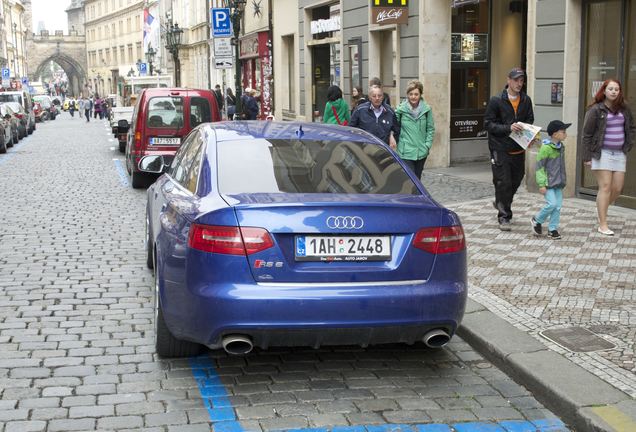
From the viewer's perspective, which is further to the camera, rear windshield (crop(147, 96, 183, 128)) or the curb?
rear windshield (crop(147, 96, 183, 128))

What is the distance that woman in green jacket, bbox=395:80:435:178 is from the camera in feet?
34.5

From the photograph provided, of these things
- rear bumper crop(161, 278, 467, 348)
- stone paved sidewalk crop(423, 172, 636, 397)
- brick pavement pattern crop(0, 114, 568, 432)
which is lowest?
brick pavement pattern crop(0, 114, 568, 432)

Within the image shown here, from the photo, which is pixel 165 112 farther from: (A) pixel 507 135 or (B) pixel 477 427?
(B) pixel 477 427

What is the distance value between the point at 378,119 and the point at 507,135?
66.9 inches

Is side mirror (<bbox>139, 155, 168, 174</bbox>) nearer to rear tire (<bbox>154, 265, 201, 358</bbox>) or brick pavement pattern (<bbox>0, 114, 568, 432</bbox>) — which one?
brick pavement pattern (<bbox>0, 114, 568, 432</bbox>)

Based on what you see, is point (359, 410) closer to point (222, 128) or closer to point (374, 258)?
point (374, 258)

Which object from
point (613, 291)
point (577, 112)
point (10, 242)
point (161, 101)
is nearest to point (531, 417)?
point (613, 291)

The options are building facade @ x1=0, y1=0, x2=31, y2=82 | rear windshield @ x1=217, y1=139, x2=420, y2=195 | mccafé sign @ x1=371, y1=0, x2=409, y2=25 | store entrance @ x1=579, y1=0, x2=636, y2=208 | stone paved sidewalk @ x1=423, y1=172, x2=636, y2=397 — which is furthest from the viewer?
building facade @ x1=0, y1=0, x2=31, y2=82

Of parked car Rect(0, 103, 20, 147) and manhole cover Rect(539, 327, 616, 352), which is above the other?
parked car Rect(0, 103, 20, 147)

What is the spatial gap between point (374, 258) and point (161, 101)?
37.7 feet

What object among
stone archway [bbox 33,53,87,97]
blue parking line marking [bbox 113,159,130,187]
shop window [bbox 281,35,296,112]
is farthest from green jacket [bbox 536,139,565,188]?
stone archway [bbox 33,53,87,97]

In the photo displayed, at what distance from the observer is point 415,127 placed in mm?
10570

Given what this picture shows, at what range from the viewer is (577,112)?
12.3 metres

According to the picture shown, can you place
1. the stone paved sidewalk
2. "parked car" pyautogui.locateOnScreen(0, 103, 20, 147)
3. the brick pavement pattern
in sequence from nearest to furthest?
1. the brick pavement pattern
2. the stone paved sidewalk
3. "parked car" pyautogui.locateOnScreen(0, 103, 20, 147)
